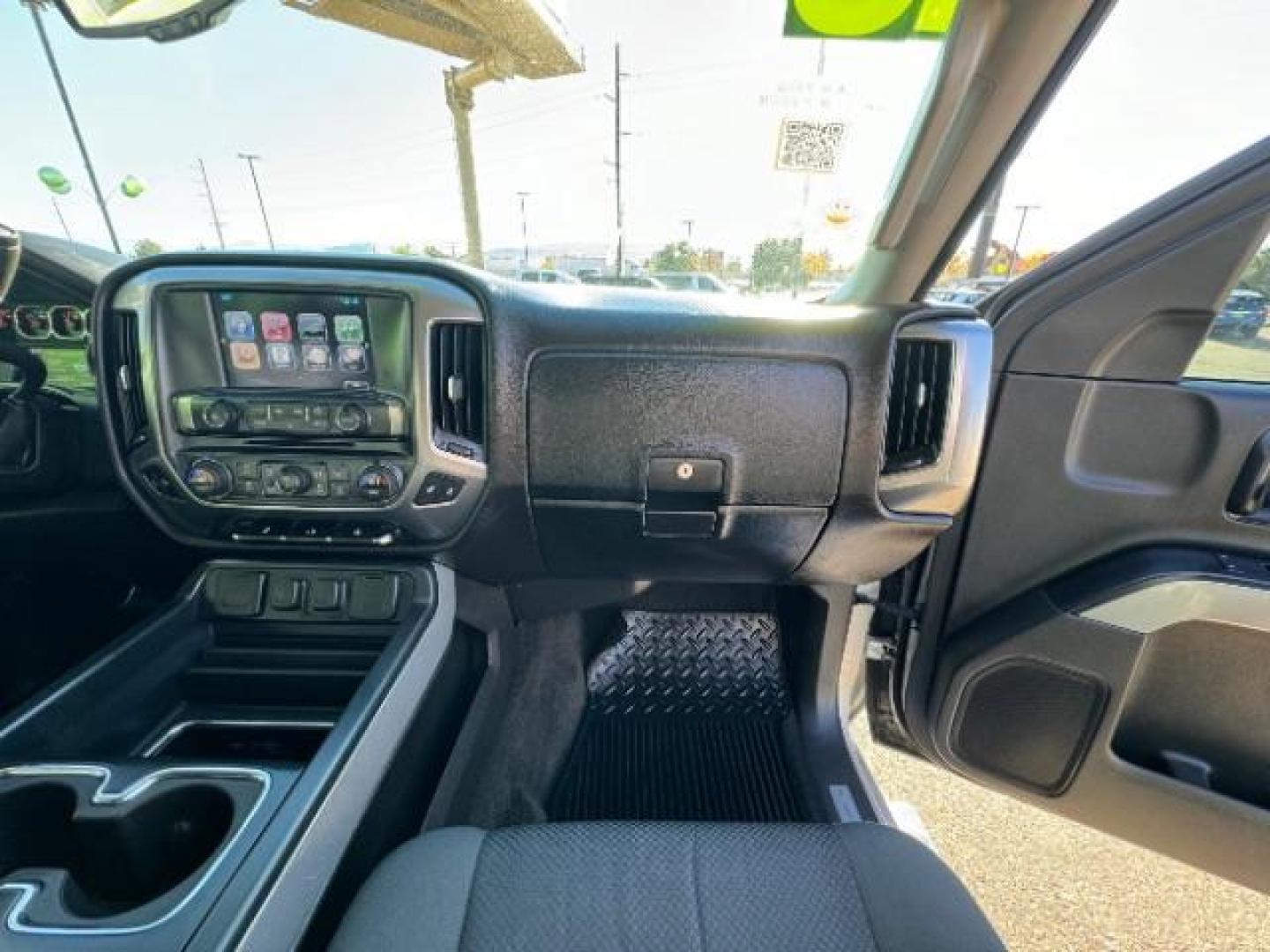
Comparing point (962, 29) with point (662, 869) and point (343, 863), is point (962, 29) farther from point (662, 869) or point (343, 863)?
point (343, 863)

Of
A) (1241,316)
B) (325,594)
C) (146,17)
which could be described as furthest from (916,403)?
(146,17)

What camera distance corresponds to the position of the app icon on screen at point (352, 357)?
1.10 meters

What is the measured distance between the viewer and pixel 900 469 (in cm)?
118

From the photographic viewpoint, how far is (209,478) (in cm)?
115

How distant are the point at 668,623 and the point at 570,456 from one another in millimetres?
864

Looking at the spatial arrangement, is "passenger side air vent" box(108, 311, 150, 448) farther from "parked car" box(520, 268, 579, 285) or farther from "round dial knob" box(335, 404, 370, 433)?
"parked car" box(520, 268, 579, 285)

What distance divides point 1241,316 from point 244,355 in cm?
197

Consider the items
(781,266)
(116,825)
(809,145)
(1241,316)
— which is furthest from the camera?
(781,266)

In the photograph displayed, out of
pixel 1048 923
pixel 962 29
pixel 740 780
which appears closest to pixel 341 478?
pixel 740 780

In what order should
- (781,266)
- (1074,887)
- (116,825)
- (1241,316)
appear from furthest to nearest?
(781,266) → (1074,887) → (1241,316) → (116,825)

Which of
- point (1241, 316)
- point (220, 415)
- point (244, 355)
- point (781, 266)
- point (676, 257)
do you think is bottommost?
point (220, 415)

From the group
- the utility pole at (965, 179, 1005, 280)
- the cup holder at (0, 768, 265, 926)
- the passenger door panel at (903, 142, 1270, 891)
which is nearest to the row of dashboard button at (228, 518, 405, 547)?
the cup holder at (0, 768, 265, 926)

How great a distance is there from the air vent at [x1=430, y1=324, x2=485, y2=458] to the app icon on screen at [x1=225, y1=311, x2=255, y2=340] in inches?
13.6

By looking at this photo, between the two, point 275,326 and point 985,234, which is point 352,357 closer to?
point 275,326
